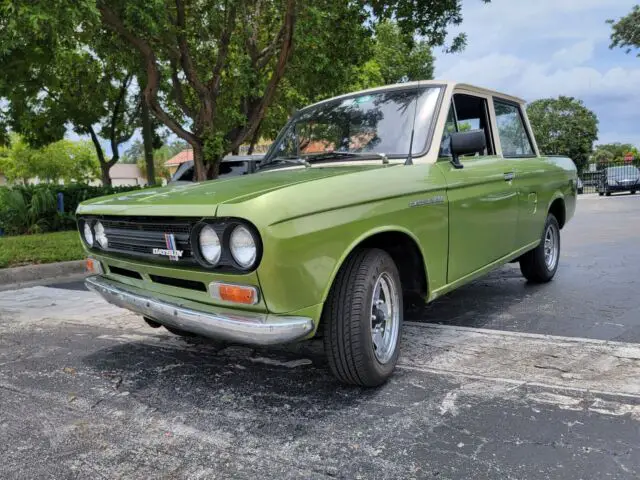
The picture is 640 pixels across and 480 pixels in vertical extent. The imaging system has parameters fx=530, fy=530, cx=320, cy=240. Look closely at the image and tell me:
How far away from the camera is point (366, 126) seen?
389 cm

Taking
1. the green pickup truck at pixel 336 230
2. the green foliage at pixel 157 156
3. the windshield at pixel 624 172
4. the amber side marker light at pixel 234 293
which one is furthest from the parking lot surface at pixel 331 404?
the green foliage at pixel 157 156

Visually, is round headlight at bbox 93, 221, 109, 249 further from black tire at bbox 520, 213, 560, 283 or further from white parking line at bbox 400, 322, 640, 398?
black tire at bbox 520, 213, 560, 283

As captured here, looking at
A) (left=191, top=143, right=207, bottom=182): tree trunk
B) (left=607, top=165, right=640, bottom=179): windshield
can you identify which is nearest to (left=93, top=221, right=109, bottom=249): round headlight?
(left=191, top=143, right=207, bottom=182): tree trunk

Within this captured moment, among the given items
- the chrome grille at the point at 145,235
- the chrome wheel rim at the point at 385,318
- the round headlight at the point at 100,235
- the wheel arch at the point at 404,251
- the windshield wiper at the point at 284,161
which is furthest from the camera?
the windshield wiper at the point at 284,161

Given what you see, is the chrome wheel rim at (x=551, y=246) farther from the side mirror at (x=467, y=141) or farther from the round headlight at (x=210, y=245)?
the round headlight at (x=210, y=245)

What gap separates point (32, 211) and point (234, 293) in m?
10.3

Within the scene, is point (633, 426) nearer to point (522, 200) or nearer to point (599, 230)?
point (522, 200)

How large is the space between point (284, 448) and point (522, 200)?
3.19 meters

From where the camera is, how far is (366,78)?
19.0 meters

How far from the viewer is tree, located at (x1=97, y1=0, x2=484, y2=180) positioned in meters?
9.80

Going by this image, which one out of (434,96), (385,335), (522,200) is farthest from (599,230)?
(385,335)

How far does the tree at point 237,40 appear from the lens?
32.1 feet

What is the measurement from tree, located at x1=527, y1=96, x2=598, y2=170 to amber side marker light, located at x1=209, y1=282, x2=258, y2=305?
41.1m

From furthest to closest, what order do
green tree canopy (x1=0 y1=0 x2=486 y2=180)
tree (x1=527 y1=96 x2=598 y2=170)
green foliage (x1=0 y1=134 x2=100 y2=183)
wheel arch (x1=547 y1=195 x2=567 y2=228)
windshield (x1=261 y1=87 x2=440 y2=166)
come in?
green foliage (x1=0 y1=134 x2=100 y2=183), tree (x1=527 y1=96 x2=598 y2=170), green tree canopy (x1=0 y1=0 x2=486 y2=180), wheel arch (x1=547 y1=195 x2=567 y2=228), windshield (x1=261 y1=87 x2=440 y2=166)
